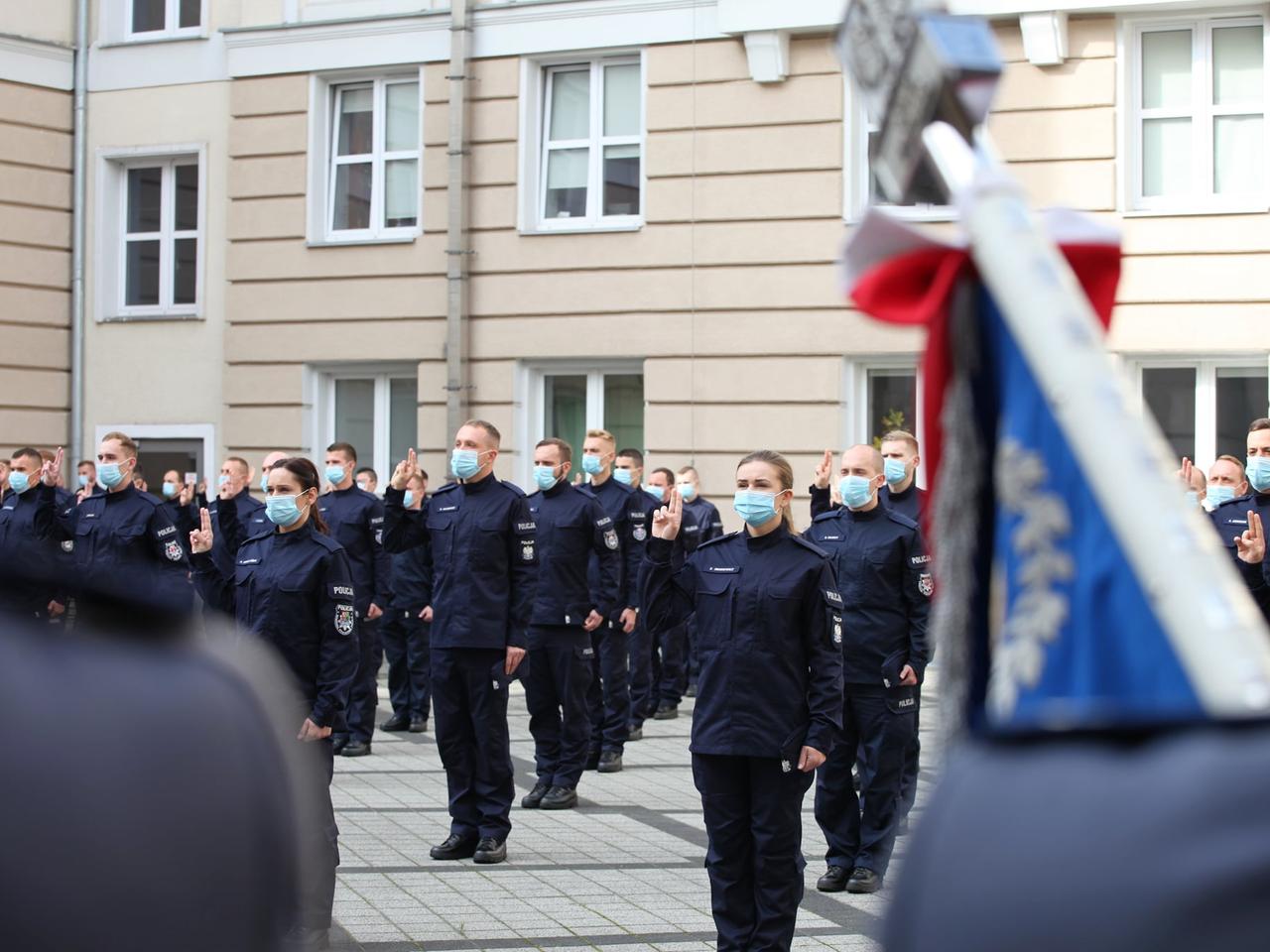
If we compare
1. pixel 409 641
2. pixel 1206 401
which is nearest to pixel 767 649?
pixel 409 641

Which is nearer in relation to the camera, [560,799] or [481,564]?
[481,564]

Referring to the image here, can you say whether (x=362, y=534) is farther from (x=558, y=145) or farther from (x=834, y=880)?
(x=558, y=145)

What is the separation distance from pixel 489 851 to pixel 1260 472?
4.74 meters

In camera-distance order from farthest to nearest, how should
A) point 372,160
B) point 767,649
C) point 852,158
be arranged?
point 372,160, point 852,158, point 767,649

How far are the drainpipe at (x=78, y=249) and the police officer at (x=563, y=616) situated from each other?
1116cm

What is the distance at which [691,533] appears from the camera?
55.5 ft

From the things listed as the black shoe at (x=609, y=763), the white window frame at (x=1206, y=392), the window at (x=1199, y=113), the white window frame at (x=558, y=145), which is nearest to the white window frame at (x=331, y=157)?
the white window frame at (x=558, y=145)

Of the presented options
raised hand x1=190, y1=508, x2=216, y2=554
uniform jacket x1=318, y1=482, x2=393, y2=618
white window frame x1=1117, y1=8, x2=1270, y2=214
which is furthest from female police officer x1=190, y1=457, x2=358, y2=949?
white window frame x1=1117, y1=8, x2=1270, y2=214

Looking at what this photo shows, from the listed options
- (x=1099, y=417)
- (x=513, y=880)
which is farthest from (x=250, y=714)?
(x=513, y=880)

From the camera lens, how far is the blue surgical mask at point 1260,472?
10688 mm

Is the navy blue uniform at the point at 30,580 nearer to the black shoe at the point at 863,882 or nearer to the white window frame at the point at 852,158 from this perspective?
the black shoe at the point at 863,882

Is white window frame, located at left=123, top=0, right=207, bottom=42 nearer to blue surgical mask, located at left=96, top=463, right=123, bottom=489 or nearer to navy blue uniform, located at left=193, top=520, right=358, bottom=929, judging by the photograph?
blue surgical mask, located at left=96, top=463, right=123, bottom=489

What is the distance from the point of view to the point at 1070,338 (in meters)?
1.72

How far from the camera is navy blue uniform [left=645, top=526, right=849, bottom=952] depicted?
23.3 feet
